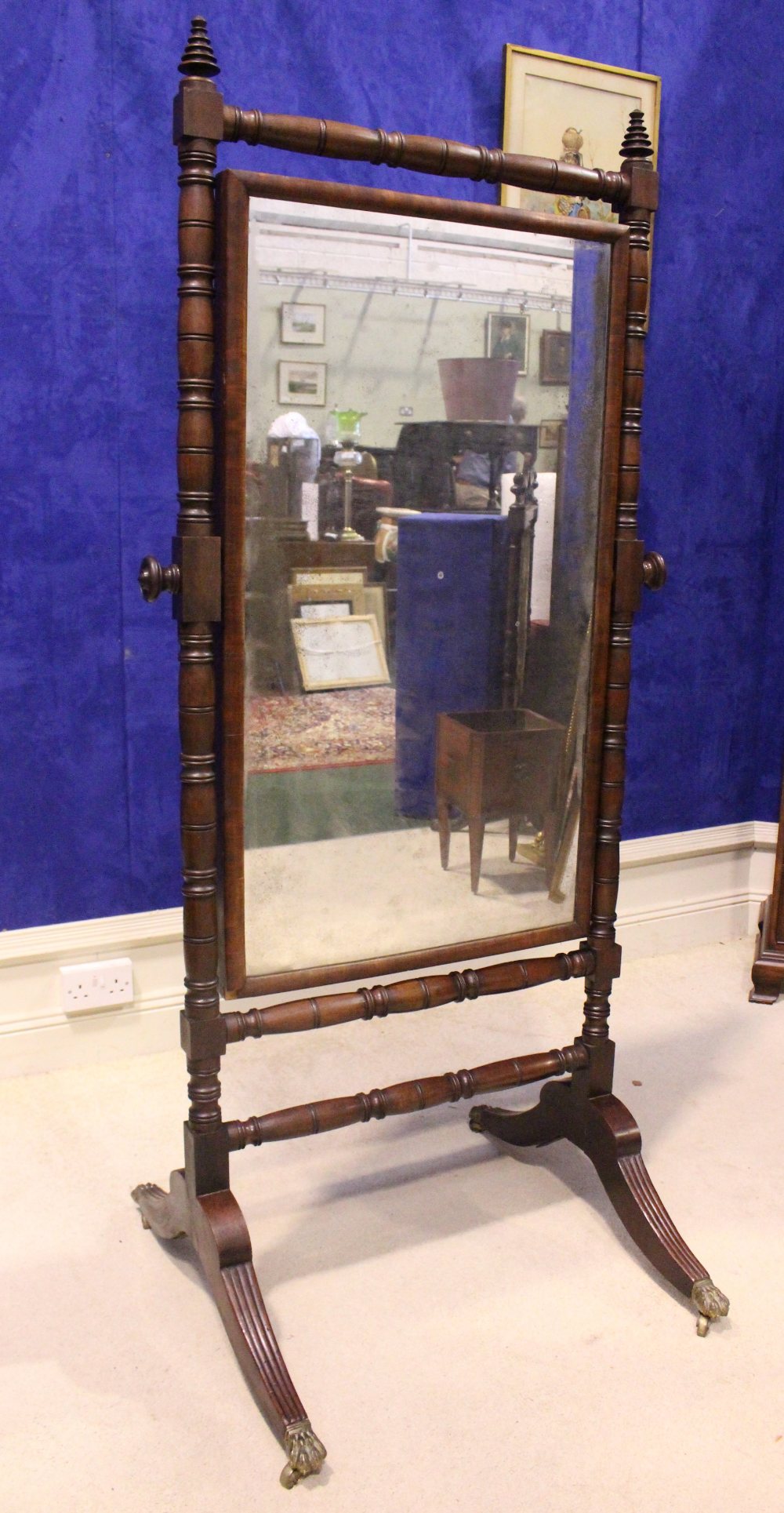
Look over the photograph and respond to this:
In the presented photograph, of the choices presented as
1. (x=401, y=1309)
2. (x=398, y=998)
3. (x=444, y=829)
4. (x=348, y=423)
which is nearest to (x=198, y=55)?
(x=348, y=423)

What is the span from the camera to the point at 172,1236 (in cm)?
197

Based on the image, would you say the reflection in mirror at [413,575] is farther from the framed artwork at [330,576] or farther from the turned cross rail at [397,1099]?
the turned cross rail at [397,1099]

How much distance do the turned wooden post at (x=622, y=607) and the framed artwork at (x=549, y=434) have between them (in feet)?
0.34

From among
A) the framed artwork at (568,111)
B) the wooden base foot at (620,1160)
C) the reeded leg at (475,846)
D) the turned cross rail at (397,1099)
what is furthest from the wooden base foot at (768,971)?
the framed artwork at (568,111)

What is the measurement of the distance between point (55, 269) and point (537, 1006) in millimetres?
1817

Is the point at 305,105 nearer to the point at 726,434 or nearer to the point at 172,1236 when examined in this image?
the point at 726,434

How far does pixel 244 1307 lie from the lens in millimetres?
1712

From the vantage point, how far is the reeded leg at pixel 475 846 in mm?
1905

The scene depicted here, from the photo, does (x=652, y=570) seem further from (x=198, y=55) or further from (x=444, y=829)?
(x=198, y=55)

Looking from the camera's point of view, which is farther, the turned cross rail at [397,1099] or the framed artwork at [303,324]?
the turned cross rail at [397,1099]

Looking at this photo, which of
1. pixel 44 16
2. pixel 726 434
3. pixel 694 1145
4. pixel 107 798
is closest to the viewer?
pixel 44 16

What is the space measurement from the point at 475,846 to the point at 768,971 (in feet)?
4.33

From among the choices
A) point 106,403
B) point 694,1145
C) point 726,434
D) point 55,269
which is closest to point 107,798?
point 106,403

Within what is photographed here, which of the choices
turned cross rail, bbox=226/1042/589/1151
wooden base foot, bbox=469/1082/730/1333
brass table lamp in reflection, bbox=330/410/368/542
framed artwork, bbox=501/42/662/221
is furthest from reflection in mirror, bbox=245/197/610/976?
framed artwork, bbox=501/42/662/221
